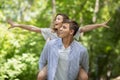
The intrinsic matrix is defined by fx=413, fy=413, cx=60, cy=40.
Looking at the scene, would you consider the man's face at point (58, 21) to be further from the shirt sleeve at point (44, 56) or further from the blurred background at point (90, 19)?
the blurred background at point (90, 19)

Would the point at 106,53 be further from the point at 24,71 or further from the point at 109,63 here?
the point at 24,71

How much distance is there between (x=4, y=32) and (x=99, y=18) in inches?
537

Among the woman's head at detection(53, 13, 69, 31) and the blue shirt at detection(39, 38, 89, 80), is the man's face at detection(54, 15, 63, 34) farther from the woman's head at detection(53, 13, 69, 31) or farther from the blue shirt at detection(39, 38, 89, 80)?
the blue shirt at detection(39, 38, 89, 80)

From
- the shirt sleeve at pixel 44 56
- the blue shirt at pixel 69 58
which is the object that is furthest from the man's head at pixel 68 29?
the shirt sleeve at pixel 44 56

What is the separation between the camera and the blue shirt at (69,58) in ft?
17.3

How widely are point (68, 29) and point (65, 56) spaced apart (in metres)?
0.37

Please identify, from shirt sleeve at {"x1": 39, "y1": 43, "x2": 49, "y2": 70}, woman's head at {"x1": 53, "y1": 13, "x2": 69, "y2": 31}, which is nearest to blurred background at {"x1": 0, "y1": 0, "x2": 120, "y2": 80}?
woman's head at {"x1": 53, "y1": 13, "x2": 69, "y2": 31}

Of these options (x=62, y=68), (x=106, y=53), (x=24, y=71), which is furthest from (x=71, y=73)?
(x=106, y=53)

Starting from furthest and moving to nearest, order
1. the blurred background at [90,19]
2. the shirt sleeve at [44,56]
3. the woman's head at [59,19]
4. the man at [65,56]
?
the blurred background at [90,19], the woman's head at [59,19], the shirt sleeve at [44,56], the man at [65,56]

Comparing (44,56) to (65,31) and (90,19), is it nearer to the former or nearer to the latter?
(65,31)

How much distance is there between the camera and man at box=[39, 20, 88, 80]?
525cm

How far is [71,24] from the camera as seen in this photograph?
5406mm

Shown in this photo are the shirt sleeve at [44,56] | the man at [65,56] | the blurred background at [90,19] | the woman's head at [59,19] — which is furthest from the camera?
the blurred background at [90,19]

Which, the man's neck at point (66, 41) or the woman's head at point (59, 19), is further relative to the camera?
the woman's head at point (59, 19)
